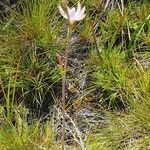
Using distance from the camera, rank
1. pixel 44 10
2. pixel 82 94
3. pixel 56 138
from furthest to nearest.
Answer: pixel 44 10 < pixel 82 94 < pixel 56 138

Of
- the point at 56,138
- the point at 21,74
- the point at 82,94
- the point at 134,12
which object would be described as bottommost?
the point at 56,138

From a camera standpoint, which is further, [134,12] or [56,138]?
[134,12]

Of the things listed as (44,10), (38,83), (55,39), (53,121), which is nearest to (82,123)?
(53,121)

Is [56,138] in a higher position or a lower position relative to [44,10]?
lower

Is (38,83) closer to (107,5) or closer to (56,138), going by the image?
(56,138)

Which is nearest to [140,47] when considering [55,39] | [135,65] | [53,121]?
[135,65]

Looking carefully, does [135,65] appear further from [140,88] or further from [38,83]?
[38,83]

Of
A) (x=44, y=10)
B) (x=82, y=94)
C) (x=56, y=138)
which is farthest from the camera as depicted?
(x=44, y=10)
